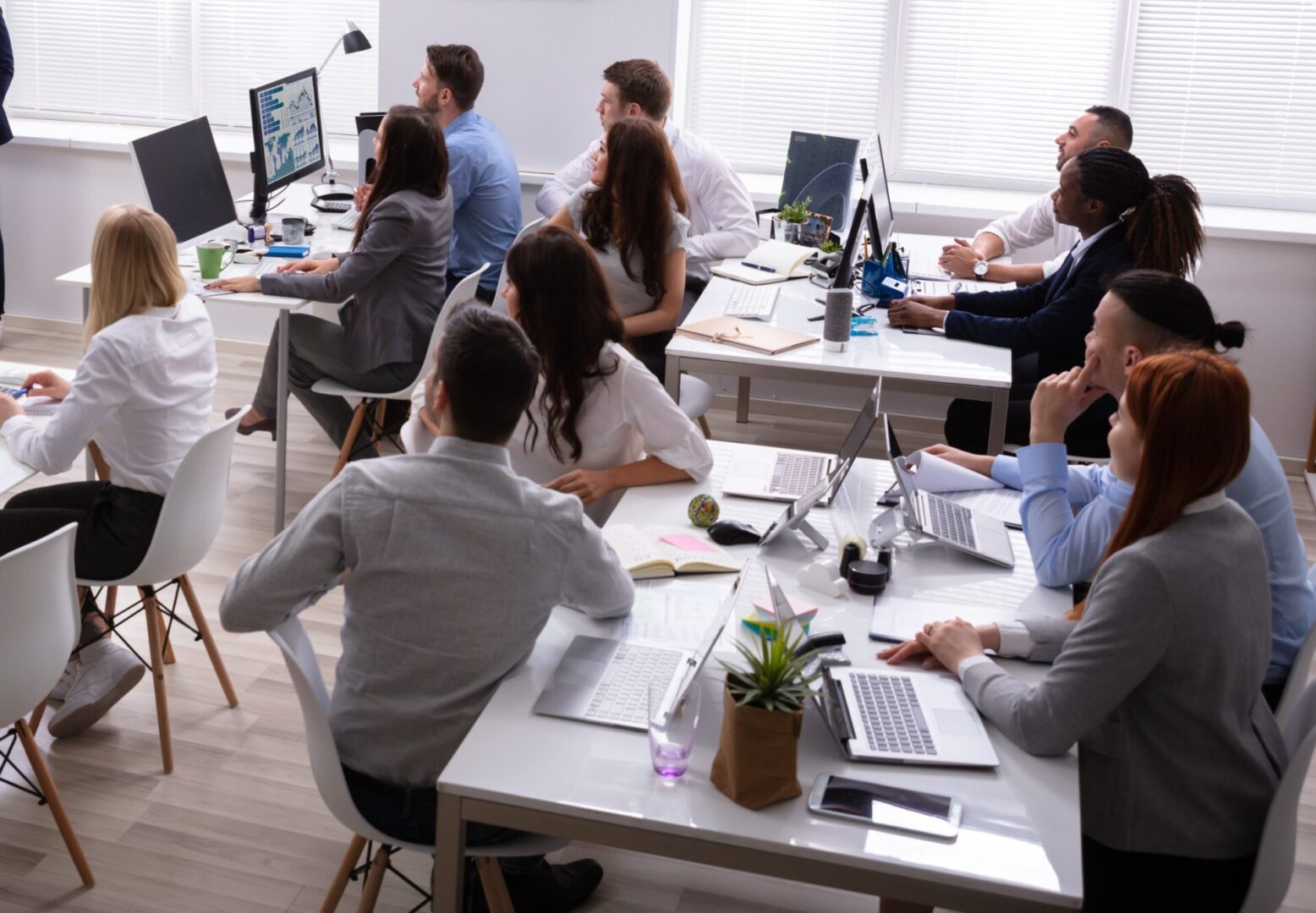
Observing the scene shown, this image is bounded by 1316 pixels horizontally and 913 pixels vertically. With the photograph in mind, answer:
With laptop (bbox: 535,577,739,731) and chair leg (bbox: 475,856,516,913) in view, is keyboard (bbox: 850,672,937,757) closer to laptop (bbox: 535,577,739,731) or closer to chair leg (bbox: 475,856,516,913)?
laptop (bbox: 535,577,739,731)

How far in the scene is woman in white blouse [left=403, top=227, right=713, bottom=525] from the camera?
2709 mm

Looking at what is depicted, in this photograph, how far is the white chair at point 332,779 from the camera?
1993 mm

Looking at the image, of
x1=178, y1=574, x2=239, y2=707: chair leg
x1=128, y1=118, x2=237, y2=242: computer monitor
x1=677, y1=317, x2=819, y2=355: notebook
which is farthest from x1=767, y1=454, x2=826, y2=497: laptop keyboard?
x1=128, y1=118, x2=237, y2=242: computer monitor

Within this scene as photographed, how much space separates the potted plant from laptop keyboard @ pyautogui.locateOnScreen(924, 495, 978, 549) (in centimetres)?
91

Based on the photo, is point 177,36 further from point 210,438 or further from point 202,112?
point 210,438

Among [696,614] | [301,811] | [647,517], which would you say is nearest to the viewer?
[696,614]

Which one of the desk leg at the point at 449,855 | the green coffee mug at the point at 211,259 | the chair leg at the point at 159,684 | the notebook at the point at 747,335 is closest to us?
the desk leg at the point at 449,855

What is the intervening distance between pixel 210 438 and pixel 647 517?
97cm

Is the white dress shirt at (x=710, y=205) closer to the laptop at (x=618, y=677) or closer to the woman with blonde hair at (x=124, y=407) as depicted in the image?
the woman with blonde hair at (x=124, y=407)

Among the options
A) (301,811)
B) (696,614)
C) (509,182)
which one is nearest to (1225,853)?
(696,614)

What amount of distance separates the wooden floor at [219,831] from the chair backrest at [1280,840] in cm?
94

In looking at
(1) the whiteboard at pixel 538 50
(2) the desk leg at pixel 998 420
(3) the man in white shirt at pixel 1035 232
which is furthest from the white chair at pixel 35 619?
(1) the whiteboard at pixel 538 50

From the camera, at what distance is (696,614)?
2.32 metres

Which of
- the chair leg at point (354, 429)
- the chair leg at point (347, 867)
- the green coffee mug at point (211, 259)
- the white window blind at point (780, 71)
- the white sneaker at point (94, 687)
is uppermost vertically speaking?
the white window blind at point (780, 71)
